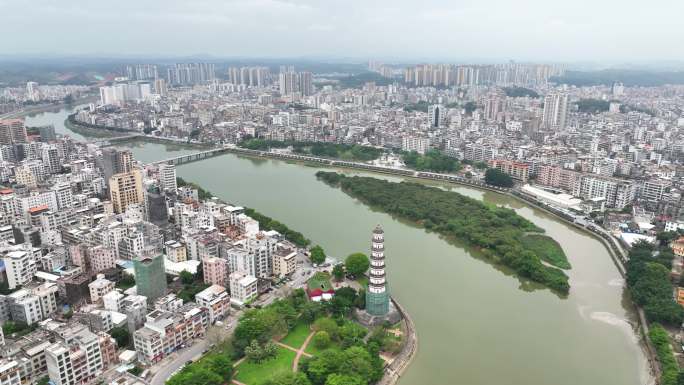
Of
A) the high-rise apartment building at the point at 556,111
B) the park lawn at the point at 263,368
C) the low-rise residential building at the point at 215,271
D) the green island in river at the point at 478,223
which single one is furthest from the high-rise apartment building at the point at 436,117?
the park lawn at the point at 263,368

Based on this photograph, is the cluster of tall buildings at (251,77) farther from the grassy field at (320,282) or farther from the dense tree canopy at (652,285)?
the dense tree canopy at (652,285)

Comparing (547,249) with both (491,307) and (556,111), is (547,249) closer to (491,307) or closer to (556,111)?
(491,307)

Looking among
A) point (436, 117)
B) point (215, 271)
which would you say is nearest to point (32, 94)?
point (436, 117)

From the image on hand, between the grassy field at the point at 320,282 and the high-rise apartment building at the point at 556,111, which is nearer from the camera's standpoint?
the grassy field at the point at 320,282

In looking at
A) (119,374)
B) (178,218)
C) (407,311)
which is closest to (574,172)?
(407,311)

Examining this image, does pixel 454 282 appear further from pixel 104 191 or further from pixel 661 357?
pixel 104 191
